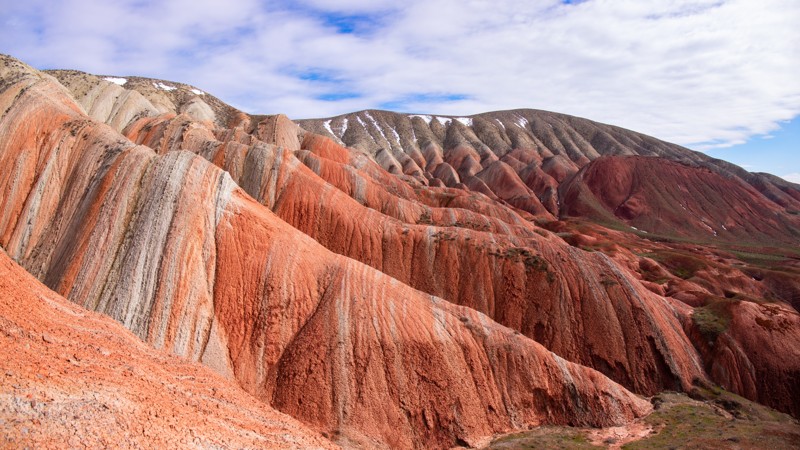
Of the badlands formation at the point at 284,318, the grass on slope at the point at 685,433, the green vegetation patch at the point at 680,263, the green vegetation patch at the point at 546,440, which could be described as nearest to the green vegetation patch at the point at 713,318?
the badlands formation at the point at 284,318

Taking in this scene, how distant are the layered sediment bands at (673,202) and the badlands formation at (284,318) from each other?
2580 inches

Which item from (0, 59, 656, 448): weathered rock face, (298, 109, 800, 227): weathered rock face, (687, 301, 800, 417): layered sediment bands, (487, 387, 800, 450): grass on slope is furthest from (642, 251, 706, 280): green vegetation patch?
(0, 59, 656, 448): weathered rock face

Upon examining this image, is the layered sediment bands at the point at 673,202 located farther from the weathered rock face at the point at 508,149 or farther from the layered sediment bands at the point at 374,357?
the layered sediment bands at the point at 374,357

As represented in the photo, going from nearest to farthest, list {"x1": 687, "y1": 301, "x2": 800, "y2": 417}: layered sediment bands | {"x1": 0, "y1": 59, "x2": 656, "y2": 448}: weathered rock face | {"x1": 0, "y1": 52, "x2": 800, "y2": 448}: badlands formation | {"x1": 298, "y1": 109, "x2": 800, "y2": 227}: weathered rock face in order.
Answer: {"x1": 0, "y1": 52, "x2": 800, "y2": 448}: badlands formation → {"x1": 0, "y1": 59, "x2": 656, "y2": 448}: weathered rock face → {"x1": 687, "y1": 301, "x2": 800, "y2": 417}: layered sediment bands → {"x1": 298, "y1": 109, "x2": 800, "y2": 227}: weathered rock face

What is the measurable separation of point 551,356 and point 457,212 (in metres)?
26.1

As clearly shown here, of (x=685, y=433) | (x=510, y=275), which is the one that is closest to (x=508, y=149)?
(x=510, y=275)

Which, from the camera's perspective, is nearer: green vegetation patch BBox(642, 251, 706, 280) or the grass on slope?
the grass on slope

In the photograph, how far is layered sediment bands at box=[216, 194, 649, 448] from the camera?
2080 cm

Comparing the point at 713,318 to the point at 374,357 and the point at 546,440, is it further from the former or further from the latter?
the point at 374,357

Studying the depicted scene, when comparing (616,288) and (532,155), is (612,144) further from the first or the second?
(616,288)

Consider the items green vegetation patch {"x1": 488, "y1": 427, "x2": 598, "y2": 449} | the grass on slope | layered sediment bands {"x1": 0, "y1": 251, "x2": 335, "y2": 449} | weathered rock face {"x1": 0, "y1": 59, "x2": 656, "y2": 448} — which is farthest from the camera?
weathered rock face {"x1": 0, "y1": 59, "x2": 656, "y2": 448}

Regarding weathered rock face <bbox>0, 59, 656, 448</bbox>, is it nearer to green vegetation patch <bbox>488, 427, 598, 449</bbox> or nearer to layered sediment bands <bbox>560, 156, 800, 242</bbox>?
green vegetation patch <bbox>488, 427, 598, 449</bbox>

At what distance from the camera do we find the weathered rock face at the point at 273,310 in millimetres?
20781

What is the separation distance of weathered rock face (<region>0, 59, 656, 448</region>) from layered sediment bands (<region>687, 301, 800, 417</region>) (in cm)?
1135
